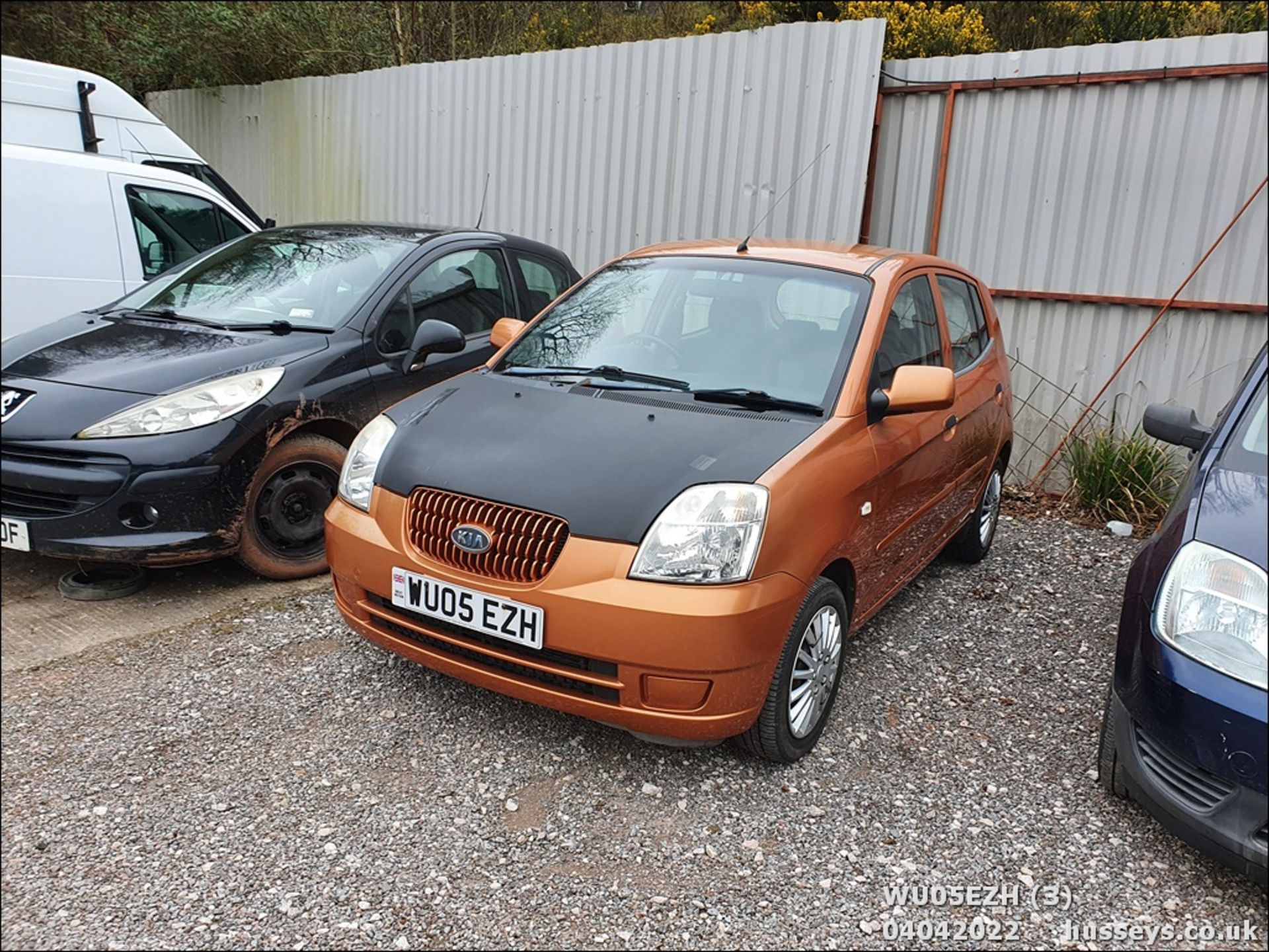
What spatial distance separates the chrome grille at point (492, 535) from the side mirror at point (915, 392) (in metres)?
1.23

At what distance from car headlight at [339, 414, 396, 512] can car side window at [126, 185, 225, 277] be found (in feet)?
7.34

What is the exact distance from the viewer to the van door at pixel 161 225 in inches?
170

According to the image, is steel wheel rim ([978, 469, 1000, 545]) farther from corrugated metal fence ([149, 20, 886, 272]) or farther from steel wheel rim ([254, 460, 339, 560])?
steel wheel rim ([254, 460, 339, 560])

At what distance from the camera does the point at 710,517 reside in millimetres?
2561

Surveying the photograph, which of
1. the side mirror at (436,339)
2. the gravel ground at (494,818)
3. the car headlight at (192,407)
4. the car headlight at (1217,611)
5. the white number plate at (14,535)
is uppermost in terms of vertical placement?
the white number plate at (14,535)

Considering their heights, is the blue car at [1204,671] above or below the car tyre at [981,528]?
above

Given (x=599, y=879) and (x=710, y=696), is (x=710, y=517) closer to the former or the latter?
(x=710, y=696)

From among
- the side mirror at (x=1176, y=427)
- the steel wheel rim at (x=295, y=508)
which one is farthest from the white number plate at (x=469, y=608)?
the side mirror at (x=1176, y=427)

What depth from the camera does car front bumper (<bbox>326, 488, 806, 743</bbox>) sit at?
247 centimetres

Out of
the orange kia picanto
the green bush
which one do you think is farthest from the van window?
the green bush

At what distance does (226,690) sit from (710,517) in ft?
5.45

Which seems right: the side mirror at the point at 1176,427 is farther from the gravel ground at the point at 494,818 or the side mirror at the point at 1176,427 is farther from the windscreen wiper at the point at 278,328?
the windscreen wiper at the point at 278,328

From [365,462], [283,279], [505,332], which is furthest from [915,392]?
[283,279]

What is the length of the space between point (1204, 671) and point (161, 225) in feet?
17.1
